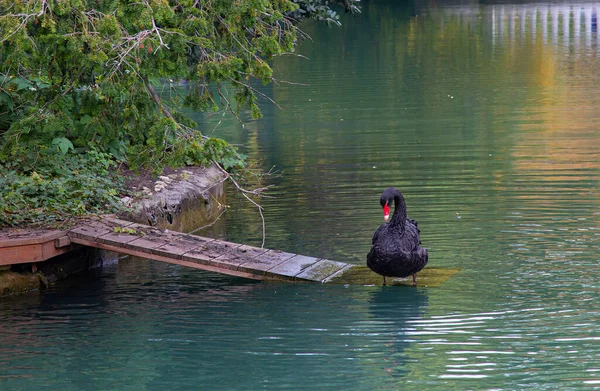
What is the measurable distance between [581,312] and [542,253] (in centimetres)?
211

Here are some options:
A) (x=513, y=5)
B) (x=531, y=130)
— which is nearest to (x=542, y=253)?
(x=531, y=130)

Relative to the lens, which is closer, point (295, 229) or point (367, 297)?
point (367, 297)

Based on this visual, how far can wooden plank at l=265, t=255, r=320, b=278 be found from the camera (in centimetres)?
1098

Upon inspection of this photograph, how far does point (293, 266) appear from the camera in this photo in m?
11.3

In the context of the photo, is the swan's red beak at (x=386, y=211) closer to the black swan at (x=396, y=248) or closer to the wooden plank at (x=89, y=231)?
the black swan at (x=396, y=248)

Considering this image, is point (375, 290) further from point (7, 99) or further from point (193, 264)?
point (7, 99)

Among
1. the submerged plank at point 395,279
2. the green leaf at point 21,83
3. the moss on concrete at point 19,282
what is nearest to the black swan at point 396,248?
the submerged plank at point 395,279

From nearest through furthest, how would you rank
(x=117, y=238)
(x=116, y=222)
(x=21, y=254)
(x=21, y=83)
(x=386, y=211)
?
(x=386, y=211) → (x=21, y=254) → (x=117, y=238) → (x=116, y=222) → (x=21, y=83)

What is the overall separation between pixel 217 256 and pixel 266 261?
572 mm

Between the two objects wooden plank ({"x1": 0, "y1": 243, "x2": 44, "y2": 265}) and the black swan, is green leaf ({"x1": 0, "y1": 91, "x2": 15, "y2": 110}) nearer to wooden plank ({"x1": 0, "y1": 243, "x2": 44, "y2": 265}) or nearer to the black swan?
wooden plank ({"x1": 0, "y1": 243, "x2": 44, "y2": 265})

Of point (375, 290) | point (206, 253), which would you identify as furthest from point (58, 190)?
point (375, 290)

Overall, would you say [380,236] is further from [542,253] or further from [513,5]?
[513,5]

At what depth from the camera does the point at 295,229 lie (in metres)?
13.4

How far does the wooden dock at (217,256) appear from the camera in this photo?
1099 centimetres
